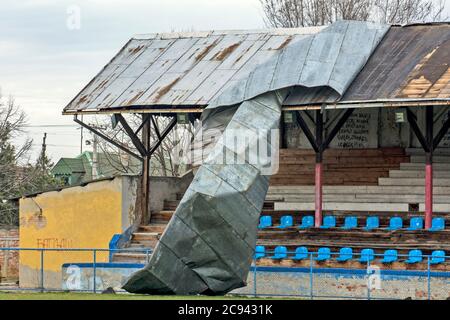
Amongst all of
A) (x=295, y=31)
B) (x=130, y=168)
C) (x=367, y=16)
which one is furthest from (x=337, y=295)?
(x=130, y=168)

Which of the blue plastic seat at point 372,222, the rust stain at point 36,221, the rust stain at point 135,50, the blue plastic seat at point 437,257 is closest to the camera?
the blue plastic seat at point 437,257

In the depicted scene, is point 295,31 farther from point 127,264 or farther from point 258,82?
point 127,264

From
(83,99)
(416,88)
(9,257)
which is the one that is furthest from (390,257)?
(9,257)

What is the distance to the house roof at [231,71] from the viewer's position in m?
34.0

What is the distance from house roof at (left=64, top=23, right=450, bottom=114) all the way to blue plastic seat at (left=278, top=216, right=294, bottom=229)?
145 inches

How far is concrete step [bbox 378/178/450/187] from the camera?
120 feet

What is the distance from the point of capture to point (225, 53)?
129ft

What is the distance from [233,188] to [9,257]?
19104 mm

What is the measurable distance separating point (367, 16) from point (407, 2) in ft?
6.89

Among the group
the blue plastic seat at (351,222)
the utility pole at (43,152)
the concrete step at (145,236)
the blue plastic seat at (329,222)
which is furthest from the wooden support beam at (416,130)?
the utility pole at (43,152)

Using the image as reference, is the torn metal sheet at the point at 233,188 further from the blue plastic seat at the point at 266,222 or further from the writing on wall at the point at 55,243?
the writing on wall at the point at 55,243

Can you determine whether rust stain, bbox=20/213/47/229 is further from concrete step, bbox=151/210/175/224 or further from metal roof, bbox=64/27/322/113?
metal roof, bbox=64/27/322/113

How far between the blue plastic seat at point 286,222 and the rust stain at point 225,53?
16.3 feet

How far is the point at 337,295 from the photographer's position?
1273 inches
